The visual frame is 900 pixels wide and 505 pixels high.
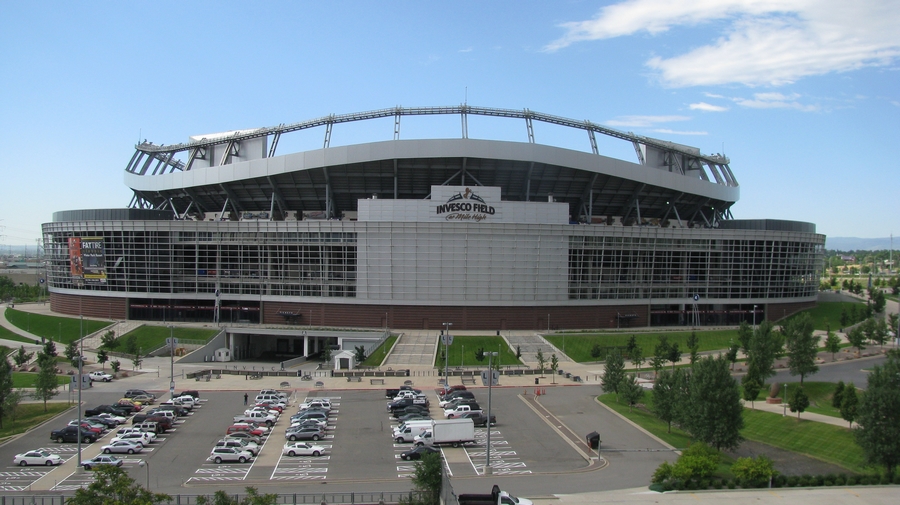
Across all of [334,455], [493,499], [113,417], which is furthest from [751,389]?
[113,417]

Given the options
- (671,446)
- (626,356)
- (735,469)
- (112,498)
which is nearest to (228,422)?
(112,498)

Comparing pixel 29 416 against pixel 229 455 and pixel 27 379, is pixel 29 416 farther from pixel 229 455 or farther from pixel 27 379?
pixel 229 455

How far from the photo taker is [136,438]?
41.9 m

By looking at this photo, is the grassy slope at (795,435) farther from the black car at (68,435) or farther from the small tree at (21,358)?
the small tree at (21,358)

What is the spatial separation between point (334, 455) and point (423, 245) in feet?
178

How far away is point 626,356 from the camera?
7781cm

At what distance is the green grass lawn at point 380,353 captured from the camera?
75000 millimetres

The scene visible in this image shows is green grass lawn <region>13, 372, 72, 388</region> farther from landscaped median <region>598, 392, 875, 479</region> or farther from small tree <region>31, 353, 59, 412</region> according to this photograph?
landscaped median <region>598, 392, 875, 479</region>

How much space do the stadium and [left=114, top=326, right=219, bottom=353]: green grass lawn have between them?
6.57 meters

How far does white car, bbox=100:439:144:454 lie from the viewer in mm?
40750

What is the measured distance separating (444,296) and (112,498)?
69863mm

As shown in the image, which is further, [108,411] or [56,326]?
[56,326]

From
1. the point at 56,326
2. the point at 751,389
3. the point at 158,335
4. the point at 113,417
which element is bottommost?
the point at 56,326

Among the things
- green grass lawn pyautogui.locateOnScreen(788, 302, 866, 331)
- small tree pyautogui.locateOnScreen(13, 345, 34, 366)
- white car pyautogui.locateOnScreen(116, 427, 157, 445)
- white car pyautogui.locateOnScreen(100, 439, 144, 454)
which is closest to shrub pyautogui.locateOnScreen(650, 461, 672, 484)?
white car pyautogui.locateOnScreen(100, 439, 144, 454)
